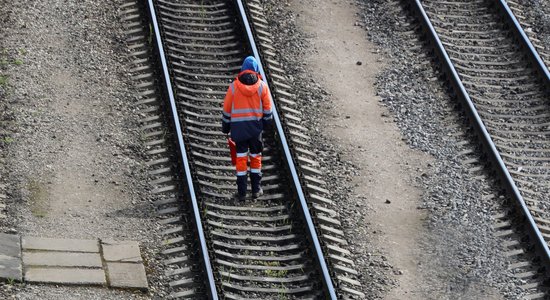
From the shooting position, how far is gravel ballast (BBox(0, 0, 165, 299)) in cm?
1208

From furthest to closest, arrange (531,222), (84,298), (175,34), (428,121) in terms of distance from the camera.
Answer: (175,34) < (428,121) < (531,222) < (84,298)

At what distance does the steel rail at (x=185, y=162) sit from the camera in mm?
11377

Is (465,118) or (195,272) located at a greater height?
(465,118)

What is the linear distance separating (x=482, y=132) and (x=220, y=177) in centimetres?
335

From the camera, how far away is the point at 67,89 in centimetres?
1458

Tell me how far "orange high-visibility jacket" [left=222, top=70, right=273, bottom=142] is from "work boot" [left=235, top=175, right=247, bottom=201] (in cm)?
43

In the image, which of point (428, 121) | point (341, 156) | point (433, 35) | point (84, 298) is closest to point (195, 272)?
point (84, 298)

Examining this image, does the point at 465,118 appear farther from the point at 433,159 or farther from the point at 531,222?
the point at 531,222

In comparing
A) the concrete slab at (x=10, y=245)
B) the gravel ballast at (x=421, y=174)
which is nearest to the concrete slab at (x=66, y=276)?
the concrete slab at (x=10, y=245)

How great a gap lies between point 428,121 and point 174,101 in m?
3.29

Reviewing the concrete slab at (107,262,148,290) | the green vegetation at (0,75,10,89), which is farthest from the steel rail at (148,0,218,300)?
the green vegetation at (0,75,10,89)

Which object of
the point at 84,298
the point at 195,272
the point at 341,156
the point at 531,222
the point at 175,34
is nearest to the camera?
the point at 84,298

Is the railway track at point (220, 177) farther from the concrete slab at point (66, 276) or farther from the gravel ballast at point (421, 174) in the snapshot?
the concrete slab at point (66, 276)

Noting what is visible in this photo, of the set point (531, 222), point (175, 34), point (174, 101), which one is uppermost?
point (175, 34)
